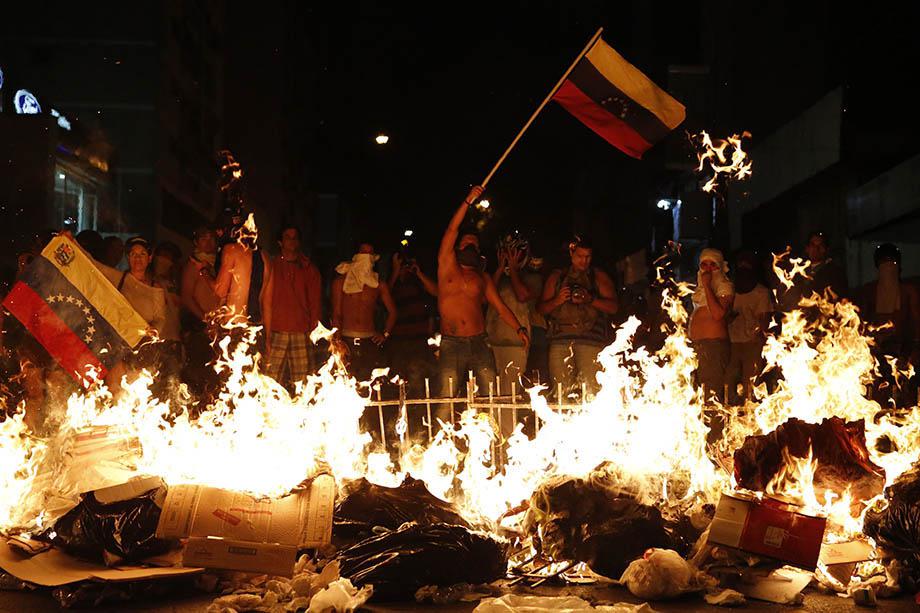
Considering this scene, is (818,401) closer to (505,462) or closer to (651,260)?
(505,462)

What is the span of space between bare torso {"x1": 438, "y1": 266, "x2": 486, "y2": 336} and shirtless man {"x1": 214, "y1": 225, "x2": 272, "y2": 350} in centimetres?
178

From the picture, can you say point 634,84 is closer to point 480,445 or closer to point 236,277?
point 480,445

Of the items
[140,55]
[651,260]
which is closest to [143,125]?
[140,55]

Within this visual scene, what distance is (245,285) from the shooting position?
32.7ft

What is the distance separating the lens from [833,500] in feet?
21.1

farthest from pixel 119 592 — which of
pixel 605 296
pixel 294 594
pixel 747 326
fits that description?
pixel 747 326

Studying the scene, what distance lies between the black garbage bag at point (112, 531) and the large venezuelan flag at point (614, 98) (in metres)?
5.50

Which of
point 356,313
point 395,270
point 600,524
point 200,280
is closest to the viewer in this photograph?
point 600,524

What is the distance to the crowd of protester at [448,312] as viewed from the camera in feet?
31.4

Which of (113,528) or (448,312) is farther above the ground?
(448,312)

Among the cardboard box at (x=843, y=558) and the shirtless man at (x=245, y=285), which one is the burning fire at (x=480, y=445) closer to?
the cardboard box at (x=843, y=558)

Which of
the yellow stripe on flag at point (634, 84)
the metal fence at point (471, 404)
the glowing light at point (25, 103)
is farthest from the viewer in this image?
the glowing light at point (25, 103)

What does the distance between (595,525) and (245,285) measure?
5003 millimetres

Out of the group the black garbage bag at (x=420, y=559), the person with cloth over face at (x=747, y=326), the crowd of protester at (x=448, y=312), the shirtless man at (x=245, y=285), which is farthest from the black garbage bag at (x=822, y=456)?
the shirtless man at (x=245, y=285)
